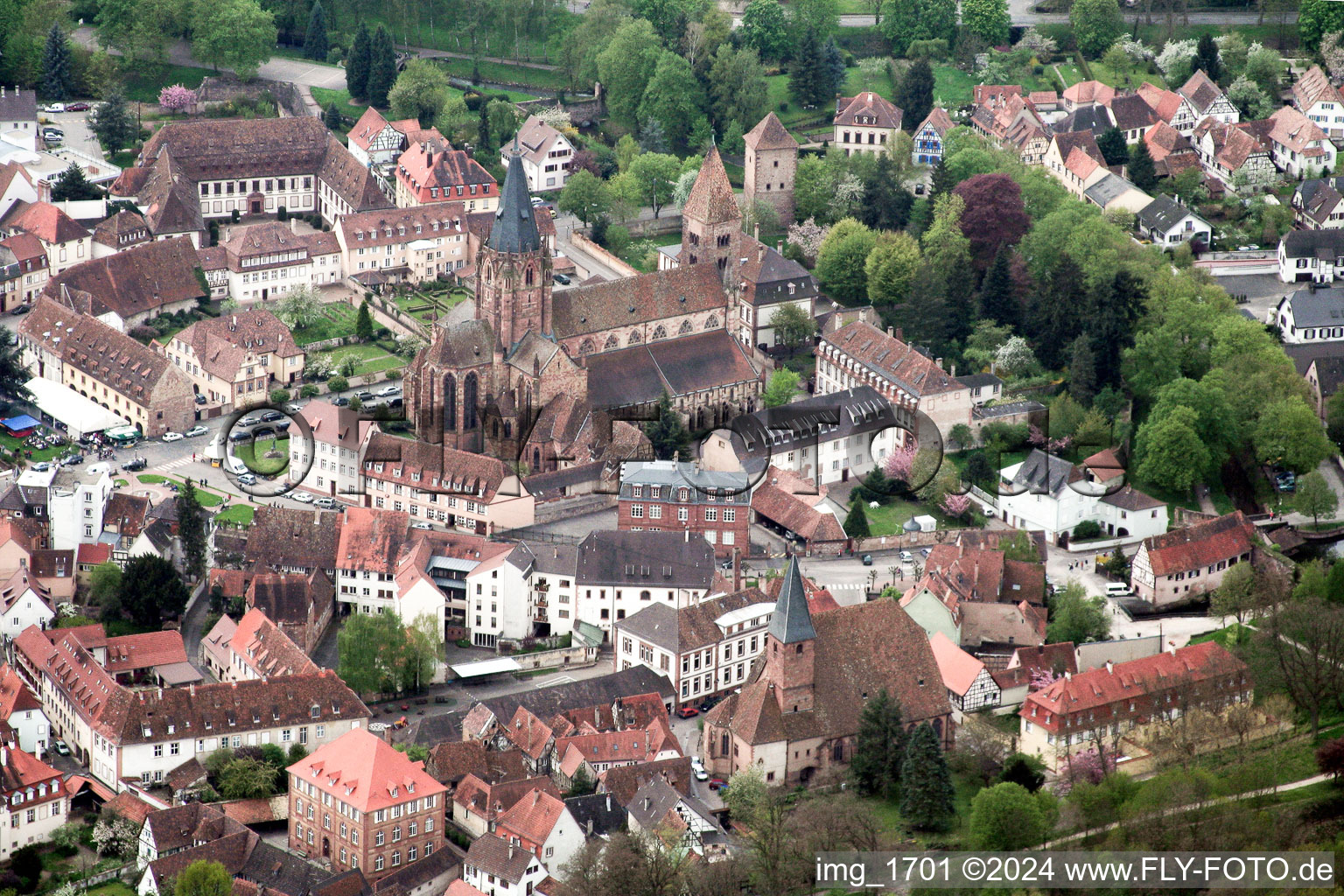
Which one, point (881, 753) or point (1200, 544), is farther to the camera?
point (1200, 544)

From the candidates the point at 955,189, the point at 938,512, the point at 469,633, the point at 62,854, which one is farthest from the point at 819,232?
the point at 62,854

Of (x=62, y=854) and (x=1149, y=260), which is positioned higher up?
(x=1149, y=260)

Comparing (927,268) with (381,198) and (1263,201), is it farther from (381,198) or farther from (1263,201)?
(381,198)

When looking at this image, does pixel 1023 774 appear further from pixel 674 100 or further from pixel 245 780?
pixel 674 100

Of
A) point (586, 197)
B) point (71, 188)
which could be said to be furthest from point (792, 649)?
point (71, 188)

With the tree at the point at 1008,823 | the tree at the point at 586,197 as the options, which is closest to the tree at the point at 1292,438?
the tree at the point at 1008,823
